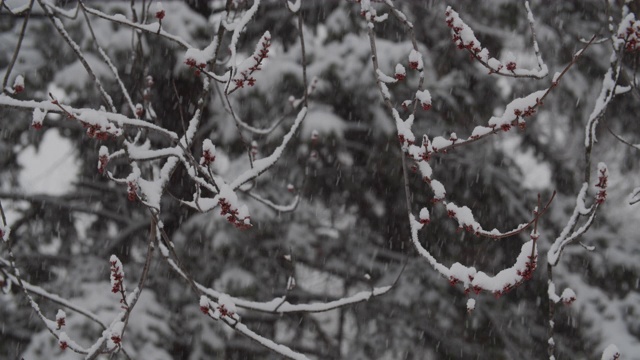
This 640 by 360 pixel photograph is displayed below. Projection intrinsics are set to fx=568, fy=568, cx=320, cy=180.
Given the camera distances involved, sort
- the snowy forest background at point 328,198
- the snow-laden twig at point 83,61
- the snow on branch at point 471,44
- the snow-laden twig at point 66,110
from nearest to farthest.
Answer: the snow-laden twig at point 66,110
the snow on branch at point 471,44
the snow-laden twig at point 83,61
the snowy forest background at point 328,198

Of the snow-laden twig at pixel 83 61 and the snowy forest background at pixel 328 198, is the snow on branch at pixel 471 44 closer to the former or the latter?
the snow-laden twig at pixel 83 61

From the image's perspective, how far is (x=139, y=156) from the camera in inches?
70.9

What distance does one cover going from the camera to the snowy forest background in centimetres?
479

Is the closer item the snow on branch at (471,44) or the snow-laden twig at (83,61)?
the snow on branch at (471,44)

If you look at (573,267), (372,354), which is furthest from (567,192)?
(372,354)

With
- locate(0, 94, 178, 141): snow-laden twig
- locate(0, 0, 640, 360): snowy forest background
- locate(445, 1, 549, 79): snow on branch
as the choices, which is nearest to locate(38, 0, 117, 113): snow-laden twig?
locate(0, 94, 178, 141): snow-laden twig

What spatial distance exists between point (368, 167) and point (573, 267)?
2152 mm

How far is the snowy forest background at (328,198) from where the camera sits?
188 inches

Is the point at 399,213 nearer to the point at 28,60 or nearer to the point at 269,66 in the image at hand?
the point at 269,66

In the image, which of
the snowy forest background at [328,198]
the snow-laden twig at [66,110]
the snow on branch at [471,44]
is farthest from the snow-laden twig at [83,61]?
the snowy forest background at [328,198]

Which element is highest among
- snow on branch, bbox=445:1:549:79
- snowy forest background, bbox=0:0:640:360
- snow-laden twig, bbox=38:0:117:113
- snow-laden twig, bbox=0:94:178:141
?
snowy forest background, bbox=0:0:640:360

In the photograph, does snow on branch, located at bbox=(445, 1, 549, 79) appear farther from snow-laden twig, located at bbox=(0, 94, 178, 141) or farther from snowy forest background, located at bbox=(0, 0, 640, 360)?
snowy forest background, located at bbox=(0, 0, 640, 360)

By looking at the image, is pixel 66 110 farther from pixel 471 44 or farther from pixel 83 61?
pixel 471 44

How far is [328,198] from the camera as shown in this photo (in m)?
6.09
